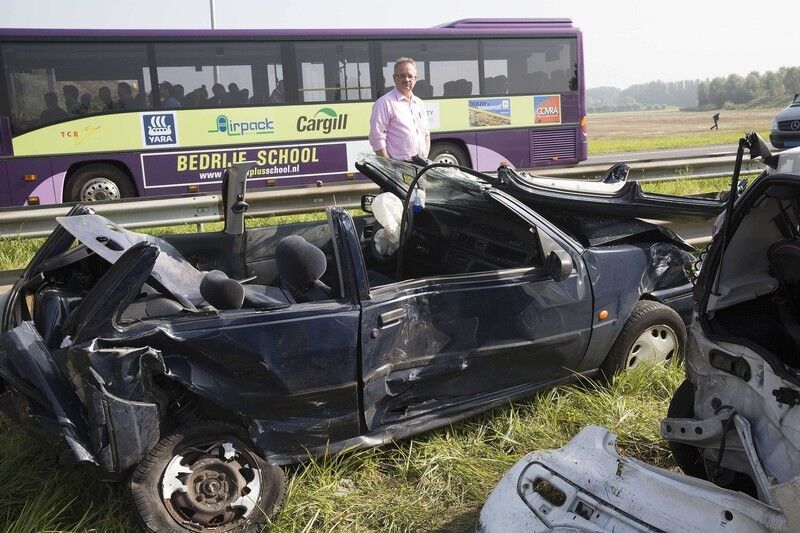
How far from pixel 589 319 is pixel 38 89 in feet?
34.2

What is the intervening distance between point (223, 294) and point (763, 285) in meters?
2.29

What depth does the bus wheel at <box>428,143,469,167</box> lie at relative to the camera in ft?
46.2

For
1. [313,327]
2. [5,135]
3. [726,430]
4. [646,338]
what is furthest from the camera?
[5,135]

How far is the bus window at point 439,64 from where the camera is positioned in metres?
13.8

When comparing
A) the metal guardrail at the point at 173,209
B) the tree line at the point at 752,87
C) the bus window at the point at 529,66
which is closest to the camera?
the metal guardrail at the point at 173,209

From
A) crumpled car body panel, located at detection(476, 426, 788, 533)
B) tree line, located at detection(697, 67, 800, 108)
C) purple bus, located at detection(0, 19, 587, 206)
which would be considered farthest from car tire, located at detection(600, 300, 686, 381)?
tree line, located at detection(697, 67, 800, 108)

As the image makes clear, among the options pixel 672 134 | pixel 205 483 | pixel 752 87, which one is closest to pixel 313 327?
pixel 205 483

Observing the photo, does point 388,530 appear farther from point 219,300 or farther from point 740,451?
point 740,451

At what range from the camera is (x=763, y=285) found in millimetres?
3090

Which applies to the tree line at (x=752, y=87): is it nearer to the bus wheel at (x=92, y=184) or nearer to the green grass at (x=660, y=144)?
the green grass at (x=660, y=144)

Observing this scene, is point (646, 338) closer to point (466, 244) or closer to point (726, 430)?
point (466, 244)

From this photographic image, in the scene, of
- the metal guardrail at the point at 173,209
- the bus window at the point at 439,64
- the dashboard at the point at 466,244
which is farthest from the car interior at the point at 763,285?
the bus window at the point at 439,64

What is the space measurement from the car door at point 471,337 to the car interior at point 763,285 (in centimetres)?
102

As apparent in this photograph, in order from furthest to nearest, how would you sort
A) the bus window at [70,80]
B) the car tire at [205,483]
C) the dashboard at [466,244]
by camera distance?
the bus window at [70,80], the dashboard at [466,244], the car tire at [205,483]
